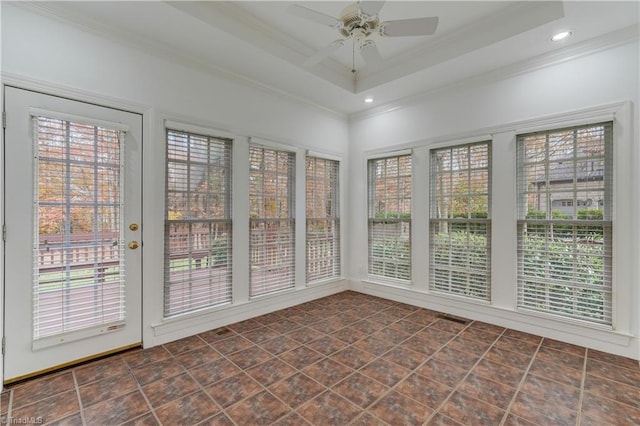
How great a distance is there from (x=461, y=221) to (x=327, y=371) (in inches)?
96.8

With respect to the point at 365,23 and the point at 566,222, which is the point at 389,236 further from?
the point at 365,23

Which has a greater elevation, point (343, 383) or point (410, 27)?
point (410, 27)

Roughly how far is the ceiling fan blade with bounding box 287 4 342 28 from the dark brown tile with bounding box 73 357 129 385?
120 inches

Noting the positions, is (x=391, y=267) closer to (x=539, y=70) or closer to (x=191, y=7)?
(x=539, y=70)

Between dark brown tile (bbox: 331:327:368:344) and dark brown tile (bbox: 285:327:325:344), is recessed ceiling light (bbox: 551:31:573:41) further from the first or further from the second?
dark brown tile (bbox: 285:327:325:344)

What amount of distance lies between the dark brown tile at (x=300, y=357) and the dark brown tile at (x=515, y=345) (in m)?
1.79

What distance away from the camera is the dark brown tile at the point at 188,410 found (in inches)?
73.2

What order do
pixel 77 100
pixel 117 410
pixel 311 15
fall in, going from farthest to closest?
pixel 77 100, pixel 311 15, pixel 117 410

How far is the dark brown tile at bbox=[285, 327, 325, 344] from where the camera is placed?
9.98 ft

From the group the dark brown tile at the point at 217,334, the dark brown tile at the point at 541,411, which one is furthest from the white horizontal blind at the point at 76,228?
the dark brown tile at the point at 541,411

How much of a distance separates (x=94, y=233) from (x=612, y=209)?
4.69m

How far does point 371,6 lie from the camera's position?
2.02m

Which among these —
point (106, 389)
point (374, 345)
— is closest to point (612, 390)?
point (374, 345)

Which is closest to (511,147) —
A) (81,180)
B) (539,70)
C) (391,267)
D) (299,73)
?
(539,70)
